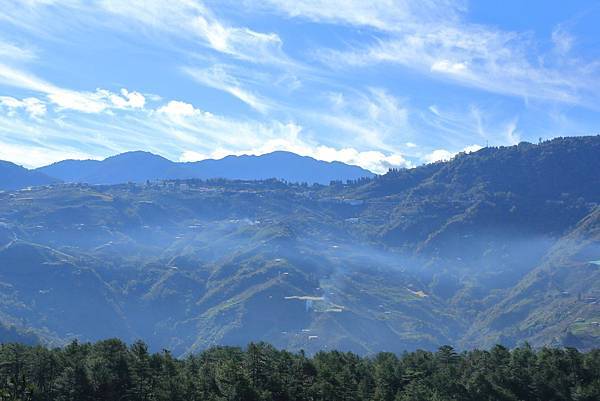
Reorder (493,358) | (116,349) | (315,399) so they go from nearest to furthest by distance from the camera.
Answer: (315,399)
(116,349)
(493,358)

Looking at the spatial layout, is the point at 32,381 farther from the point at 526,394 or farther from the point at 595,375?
the point at 595,375

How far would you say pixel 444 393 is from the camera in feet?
520

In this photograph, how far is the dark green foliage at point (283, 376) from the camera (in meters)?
138

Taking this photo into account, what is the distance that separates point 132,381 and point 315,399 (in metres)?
39.3

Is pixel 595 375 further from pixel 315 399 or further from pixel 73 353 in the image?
pixel 73 353

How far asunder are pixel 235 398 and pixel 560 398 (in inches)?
3072

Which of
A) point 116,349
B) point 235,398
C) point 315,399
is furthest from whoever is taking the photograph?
point 116,349

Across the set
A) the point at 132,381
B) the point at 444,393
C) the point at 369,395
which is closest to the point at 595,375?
the point at 444,393

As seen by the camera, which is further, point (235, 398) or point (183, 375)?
point (183, 375)

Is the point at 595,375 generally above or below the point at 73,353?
above

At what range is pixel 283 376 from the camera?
508ft

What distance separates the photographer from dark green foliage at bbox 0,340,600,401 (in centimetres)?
13825

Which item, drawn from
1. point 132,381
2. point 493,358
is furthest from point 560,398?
point 132,381

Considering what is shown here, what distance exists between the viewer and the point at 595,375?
16625 centimetres
